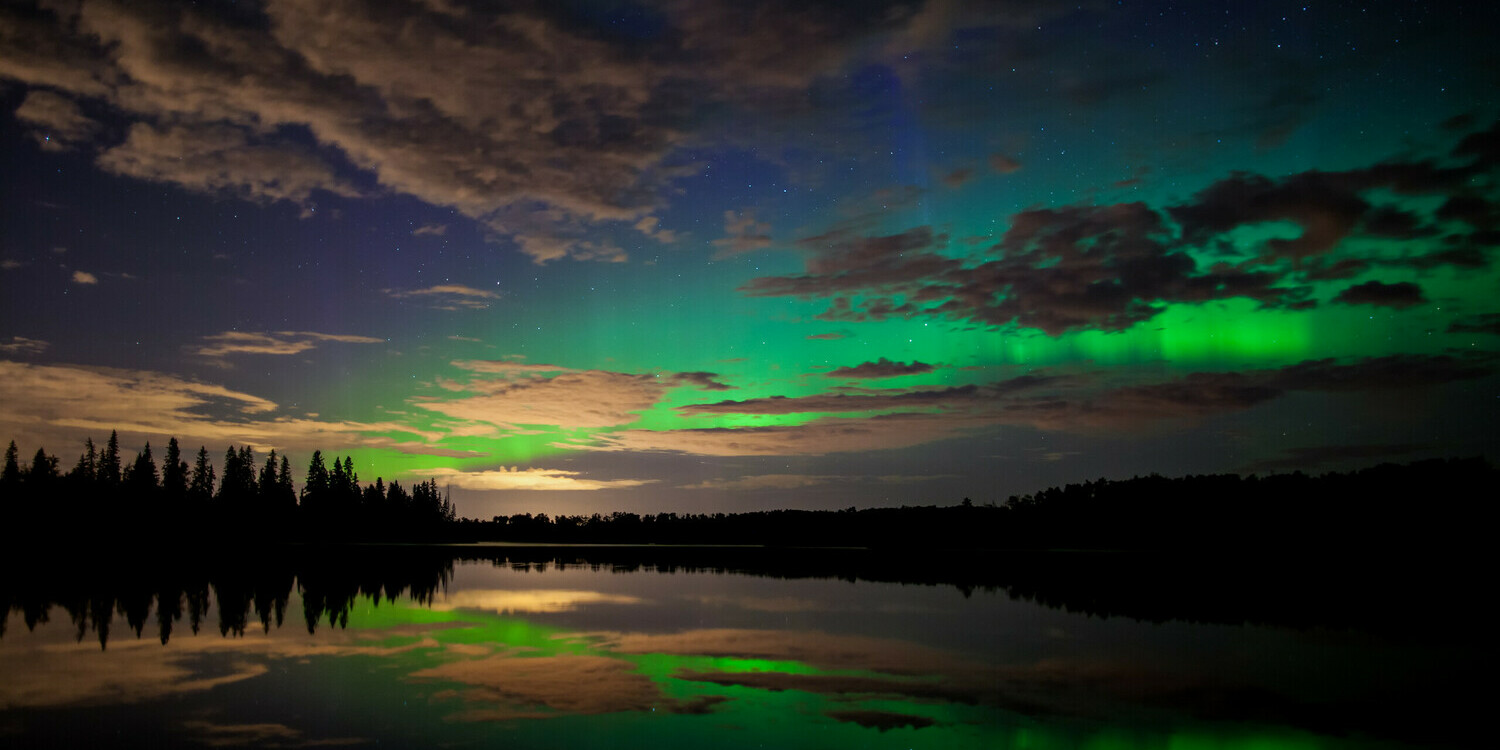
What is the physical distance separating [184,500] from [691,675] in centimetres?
13446

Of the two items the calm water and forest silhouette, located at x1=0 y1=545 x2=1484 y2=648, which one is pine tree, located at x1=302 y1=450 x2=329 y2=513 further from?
the calm water

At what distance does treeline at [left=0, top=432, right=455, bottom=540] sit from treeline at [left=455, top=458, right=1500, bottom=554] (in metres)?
73.0

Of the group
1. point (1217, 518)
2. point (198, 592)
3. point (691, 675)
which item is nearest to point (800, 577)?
point (198, 592)

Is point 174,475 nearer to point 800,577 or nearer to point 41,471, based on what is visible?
point 41,471

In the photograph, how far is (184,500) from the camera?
414 ft

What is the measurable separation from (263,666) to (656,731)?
1251 cm

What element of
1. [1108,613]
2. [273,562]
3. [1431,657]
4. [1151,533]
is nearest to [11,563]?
[273,562]

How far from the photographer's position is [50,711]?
55.1ft

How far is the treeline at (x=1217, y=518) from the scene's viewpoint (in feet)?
355

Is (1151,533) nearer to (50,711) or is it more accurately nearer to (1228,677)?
(1228,677)

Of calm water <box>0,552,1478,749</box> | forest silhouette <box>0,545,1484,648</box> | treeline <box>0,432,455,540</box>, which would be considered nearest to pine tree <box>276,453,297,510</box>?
→ treeline <box>0,432,455,540</box>

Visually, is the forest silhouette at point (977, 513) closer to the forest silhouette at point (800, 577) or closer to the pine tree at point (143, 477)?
the pine tree at point (143, 477)

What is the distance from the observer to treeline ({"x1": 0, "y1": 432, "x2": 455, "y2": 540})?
106m

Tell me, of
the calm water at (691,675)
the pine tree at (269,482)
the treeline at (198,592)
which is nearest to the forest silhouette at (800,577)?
the treeline at (198,592)
